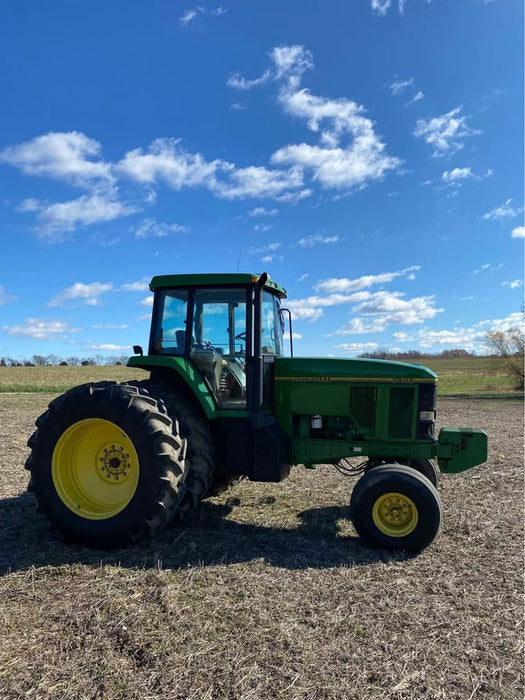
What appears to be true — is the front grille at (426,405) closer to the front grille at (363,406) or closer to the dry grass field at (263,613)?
the front grille at (363,406)

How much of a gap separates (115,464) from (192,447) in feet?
2.49

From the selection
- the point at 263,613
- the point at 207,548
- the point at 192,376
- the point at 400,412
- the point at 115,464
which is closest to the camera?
the point at 263,613

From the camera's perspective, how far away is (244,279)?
4977 mm

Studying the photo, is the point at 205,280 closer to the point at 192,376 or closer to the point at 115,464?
the point at 192,376

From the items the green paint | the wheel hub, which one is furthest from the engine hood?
Answer: the wheel hub

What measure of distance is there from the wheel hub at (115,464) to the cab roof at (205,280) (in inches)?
68.3

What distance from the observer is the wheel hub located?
4.76 m

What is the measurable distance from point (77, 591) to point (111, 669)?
3.36ft

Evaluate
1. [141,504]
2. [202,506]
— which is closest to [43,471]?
[141,504]

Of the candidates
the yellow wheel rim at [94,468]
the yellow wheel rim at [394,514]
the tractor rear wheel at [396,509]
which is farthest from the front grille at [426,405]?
A: the yellow wheel rim at [94,468]

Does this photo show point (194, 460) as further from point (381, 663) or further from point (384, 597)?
point (381, 663)

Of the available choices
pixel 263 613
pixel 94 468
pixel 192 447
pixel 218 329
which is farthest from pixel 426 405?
pixel 94 468

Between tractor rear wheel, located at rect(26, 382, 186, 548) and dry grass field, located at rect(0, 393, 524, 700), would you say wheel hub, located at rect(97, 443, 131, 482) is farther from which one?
dry grass field, located at rect(0, 393, 524, 700)

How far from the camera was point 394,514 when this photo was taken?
4.57m
